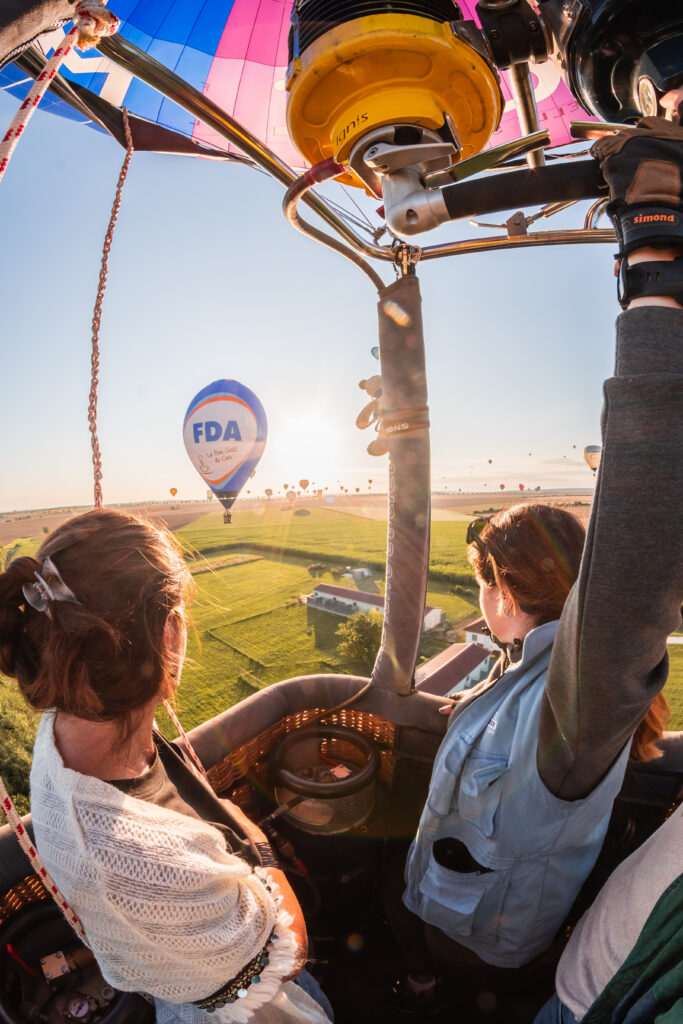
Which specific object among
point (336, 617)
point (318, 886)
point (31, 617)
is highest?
point (31, 617)

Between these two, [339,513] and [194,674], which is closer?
[194,674]

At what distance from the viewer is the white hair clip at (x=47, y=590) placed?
765 millimetres

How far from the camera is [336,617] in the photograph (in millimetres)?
14297

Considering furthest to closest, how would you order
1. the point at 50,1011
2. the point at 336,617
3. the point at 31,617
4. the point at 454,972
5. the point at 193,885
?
the point at 336,617 → the point at 454,972 → the point at 50,1011 → the point at 31,617 → the point at 193,885

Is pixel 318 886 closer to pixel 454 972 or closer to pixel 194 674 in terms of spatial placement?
pixel 454 972

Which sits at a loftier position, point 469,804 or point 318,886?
point 469,804

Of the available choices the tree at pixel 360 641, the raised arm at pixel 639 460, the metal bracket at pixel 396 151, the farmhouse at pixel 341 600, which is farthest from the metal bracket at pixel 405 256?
the farmhouse at pixel 341 600

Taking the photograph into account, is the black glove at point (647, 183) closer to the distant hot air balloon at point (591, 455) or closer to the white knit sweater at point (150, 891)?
the distant hot air balloon at point (591, 455)

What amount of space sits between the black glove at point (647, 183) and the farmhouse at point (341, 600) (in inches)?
503

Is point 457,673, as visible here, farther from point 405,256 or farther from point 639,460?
point 639,460

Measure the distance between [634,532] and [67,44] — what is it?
746mm

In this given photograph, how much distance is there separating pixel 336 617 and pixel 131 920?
13.8 m

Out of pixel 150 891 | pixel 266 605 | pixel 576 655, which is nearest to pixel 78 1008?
pixel 150 891

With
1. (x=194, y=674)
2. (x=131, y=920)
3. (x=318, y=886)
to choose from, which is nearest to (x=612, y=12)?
(x=131, y=920)
